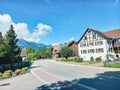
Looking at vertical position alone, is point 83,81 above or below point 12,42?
below

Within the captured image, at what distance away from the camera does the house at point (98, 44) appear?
56062 mm

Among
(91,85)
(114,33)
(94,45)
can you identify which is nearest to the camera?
(91,85)

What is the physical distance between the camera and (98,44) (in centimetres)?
5741

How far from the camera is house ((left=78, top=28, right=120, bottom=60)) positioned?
184ft

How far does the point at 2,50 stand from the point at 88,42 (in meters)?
29.9

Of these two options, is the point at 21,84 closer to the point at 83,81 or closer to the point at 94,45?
the point at 83,81

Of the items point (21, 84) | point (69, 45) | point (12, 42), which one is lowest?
point (21, 84)

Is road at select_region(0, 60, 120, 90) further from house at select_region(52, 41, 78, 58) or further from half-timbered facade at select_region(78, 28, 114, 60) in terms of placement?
house at select_region(52, 41, 78, 58)

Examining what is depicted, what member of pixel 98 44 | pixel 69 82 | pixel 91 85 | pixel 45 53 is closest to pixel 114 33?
pixel 98 44

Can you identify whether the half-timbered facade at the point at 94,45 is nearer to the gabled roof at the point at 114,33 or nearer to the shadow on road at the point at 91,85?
the gabled roof at the point at 114,33

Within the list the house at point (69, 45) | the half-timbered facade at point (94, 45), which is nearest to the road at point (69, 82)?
the half-timbered facade at point (94, 45)

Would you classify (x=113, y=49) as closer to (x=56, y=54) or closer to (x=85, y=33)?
(x=85, y=33)

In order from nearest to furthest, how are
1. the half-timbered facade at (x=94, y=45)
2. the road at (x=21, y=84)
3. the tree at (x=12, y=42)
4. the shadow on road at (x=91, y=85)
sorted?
the shadow on road at (x=91, y=85)
the road at (x=21, y=84)
the tree at (x=12, y=42)
the half-timbered facade at (x=94, y=45)

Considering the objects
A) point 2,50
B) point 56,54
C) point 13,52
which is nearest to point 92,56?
point 13,52
